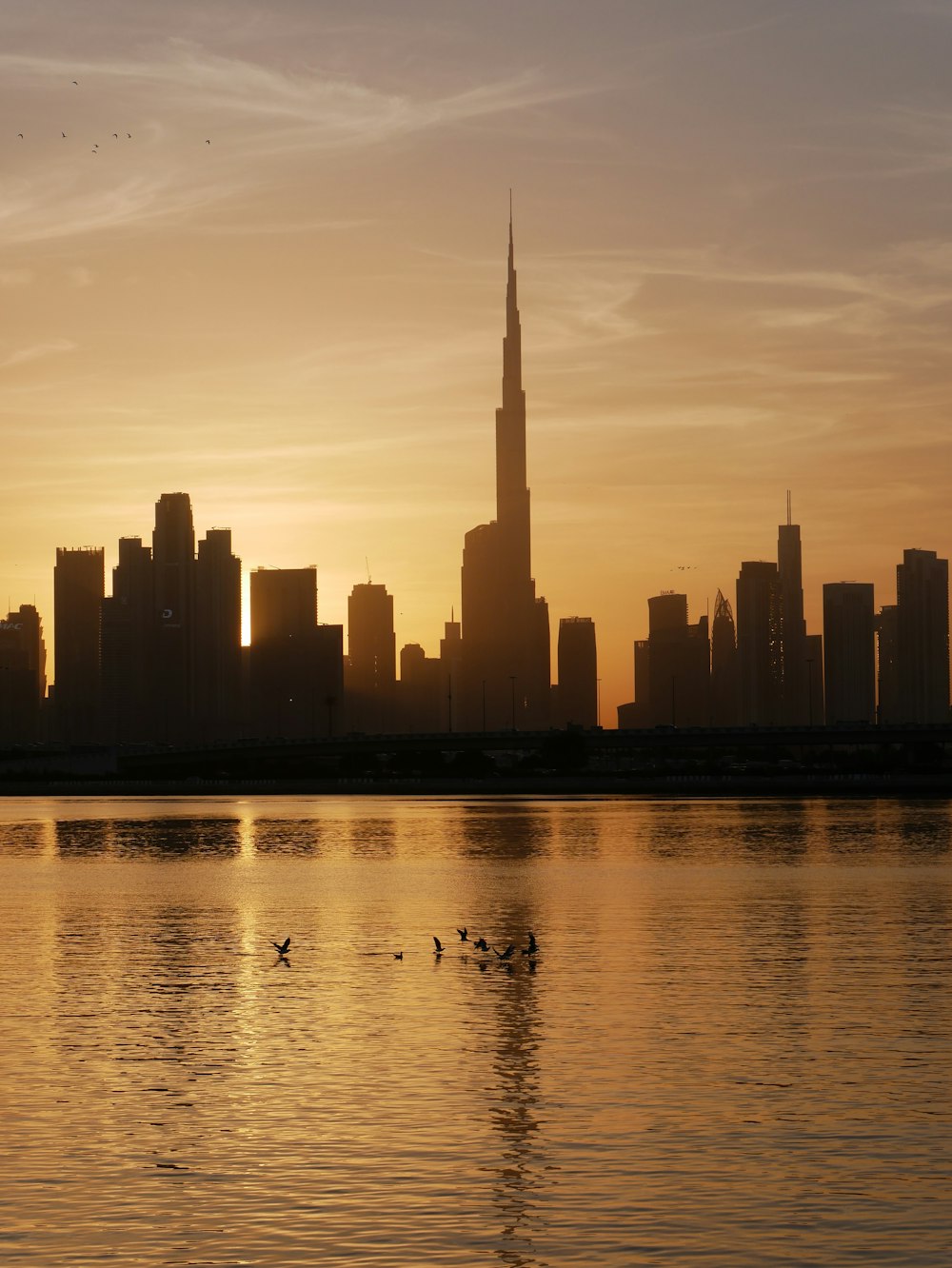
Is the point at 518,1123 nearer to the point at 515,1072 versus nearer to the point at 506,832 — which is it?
the point at 515,1072

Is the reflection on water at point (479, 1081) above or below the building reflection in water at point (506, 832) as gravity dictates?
above

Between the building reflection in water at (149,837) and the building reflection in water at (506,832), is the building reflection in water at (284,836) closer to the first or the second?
the building reflection in water at (149,837)

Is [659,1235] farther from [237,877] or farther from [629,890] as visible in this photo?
[237,877]

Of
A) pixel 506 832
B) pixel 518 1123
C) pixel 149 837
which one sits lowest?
pixel 506 832

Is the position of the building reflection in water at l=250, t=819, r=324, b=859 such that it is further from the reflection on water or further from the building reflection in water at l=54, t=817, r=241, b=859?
the reflection on water

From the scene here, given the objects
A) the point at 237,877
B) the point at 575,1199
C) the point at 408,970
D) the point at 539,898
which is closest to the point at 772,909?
the point at 539,898

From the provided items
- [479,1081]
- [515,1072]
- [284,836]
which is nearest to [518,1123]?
[479,1081]

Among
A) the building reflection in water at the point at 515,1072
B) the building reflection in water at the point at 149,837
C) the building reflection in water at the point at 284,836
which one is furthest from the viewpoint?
the building reflection in water at the point at 284,836

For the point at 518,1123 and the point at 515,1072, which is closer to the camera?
the point at 518,1123

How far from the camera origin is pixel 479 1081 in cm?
3152

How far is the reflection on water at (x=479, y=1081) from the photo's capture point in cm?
2216

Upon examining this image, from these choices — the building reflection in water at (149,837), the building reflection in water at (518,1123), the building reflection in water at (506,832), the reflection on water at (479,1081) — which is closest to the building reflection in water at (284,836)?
the building reflection in water at (149,837)

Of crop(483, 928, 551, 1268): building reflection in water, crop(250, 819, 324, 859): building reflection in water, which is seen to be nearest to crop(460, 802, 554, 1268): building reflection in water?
crop(483, 928, 551, 1268): building reflection in water

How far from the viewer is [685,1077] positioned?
3156cm
